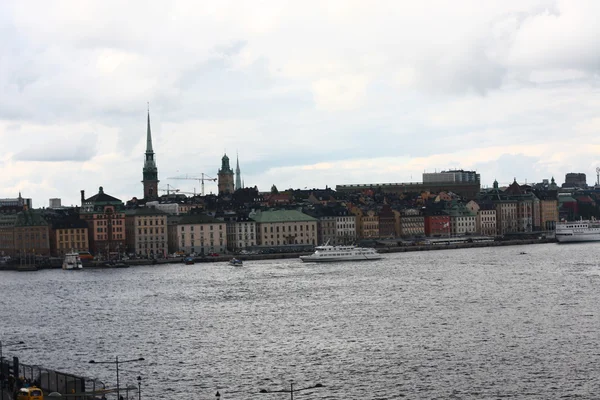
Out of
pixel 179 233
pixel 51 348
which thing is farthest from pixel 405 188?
pixel 51 348

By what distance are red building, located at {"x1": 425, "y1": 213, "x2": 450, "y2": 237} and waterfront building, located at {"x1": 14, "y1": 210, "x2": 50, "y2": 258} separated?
38801 millimetres

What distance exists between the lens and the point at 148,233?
10112cm

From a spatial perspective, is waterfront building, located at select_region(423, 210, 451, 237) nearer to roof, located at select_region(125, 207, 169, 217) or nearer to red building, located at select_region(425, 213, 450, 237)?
red building, located at select_region(425, 213, 450, 237)

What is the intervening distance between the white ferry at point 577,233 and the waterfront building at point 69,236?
4454 centimetres

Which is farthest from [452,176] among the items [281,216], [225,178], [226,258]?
[226,258]

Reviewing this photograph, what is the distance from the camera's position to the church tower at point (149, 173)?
138 m

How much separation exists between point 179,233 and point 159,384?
70462mm

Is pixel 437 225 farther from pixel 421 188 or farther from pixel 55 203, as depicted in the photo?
pixel 55 203

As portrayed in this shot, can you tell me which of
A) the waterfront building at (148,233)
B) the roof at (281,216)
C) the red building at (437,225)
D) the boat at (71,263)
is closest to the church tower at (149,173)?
the roof at (281,216)

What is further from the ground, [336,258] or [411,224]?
[411,224]

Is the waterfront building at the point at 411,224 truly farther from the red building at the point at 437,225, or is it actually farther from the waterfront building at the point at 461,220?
the waterfront building at the point at 461,220

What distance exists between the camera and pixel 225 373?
3212 centimetres

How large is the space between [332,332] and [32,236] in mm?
64925

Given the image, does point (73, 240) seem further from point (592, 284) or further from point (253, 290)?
point (592, 284)
